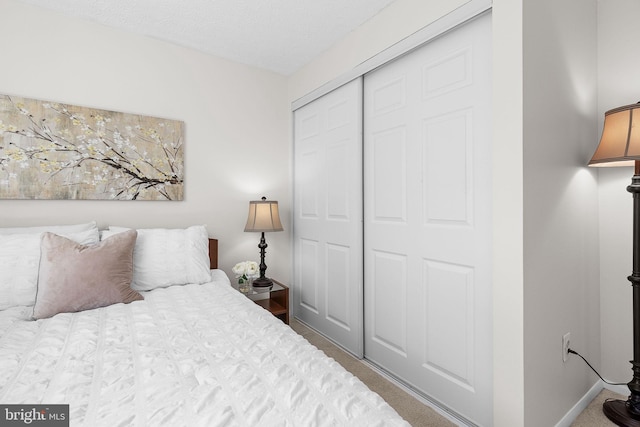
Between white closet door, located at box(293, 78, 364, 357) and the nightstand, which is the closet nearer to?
white closet door, located at box(293, 78, 364, 357)

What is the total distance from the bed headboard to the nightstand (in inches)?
15.2

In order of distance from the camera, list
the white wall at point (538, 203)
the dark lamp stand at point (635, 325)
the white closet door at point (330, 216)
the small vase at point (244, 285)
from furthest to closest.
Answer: the small vase at point (244, 285)
the white closet door at point (330, 216)
the dark lamp stand at point (635, 325)
the white wall at point (538, 203)

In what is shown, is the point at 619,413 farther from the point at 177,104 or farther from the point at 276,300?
the point at 177,104

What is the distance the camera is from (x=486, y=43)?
1565 mm

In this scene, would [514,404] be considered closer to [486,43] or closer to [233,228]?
[486,43]

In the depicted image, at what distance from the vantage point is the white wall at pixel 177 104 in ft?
6.82

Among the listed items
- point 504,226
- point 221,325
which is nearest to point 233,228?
point 221,325

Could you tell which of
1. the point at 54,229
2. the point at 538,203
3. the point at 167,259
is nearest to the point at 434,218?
the point at 538,203

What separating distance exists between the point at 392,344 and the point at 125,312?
1.64 meters

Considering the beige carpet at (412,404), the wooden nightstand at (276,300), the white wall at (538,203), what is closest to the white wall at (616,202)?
the white wall at (538,203)

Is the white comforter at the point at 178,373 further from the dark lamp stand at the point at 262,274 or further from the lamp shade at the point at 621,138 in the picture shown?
the lamp shade at the point at 621,138

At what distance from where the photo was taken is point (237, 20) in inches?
88.6

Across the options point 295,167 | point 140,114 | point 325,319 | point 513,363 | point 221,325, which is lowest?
point 325,319

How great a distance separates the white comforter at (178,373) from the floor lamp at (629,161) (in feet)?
5.29
